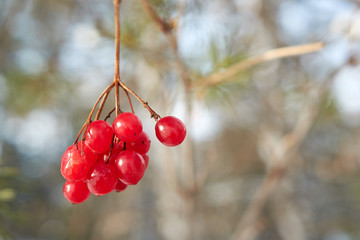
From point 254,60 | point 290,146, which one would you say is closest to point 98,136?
point 254,60

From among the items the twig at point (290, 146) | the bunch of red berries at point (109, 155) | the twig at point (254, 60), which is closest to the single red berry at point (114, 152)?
the bunch of red berries at point (109, 155)

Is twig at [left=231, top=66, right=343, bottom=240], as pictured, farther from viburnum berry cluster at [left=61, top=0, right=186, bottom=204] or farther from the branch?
viburnum berry cluster at [left=61, top=0, right=186, bottom=204]

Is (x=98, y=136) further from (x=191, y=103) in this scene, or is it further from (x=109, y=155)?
(x=191, y=103)

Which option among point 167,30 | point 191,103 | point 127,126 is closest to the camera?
point 127,126

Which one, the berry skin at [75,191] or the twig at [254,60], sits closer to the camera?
the berry skin at [75,191]

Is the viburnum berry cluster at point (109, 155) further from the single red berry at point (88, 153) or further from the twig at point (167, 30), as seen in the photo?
the twig at point (167, 30)

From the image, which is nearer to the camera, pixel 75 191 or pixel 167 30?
pixel 75 191

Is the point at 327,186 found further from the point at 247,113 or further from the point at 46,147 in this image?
the point at 46,147
